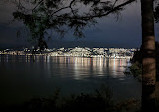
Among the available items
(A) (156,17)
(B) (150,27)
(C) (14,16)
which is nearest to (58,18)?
(C) (14,16)

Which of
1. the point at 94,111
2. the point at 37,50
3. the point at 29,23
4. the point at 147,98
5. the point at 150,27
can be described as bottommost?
the point at 94,111

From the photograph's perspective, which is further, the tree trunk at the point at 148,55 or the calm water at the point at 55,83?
the calm water at the point at 55,83

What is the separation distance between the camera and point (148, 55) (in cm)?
347

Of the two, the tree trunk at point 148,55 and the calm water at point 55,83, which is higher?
the tree trunk at point 148,55

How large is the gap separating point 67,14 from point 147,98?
338 centimetres

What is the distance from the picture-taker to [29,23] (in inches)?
170

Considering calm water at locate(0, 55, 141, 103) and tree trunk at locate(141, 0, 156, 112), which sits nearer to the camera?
tree trunk at locate(141, 0, 156, 112)

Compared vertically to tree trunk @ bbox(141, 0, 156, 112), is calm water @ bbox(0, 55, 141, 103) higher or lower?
A: lower

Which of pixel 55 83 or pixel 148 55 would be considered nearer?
pixel 148 55

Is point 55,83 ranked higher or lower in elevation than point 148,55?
lower

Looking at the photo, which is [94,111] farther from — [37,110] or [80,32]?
[80,32]

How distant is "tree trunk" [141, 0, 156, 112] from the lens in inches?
135

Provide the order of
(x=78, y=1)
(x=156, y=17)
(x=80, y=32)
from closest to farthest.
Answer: (x=78, y=1) → (x=80, y=32) → (x=156, y=17)

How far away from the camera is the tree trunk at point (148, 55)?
3430mm
